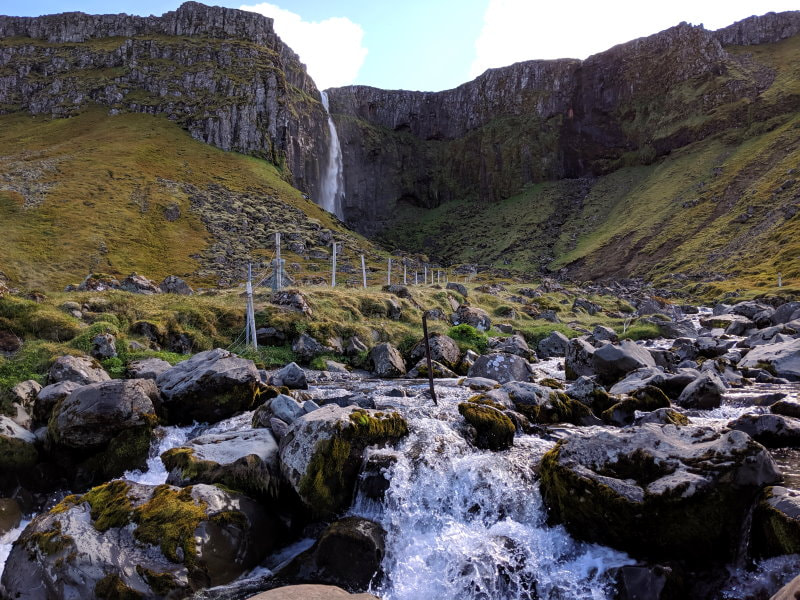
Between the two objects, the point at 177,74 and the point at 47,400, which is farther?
the point at 177,74

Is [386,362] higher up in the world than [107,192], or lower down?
lower down

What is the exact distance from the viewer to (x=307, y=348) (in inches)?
946

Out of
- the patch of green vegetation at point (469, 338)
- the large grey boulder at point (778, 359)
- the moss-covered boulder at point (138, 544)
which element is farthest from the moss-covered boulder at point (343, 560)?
the large grey boulder at point (778, 359)

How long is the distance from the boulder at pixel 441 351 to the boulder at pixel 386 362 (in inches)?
41.7

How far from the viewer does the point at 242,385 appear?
49.2 feet

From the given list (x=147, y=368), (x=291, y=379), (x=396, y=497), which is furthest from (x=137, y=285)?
(x=396, y=497)

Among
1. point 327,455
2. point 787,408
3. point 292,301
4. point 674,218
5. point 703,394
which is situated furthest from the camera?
point 674,218

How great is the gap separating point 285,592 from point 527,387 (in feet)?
33.1

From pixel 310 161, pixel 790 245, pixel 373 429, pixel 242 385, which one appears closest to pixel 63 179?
pixel 310 161

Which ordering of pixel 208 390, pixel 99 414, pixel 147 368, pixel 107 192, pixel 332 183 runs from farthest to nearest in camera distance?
pixel 332 183, pixel 107 192, pixel 147 368, pixel 208 390, pixel 99 414

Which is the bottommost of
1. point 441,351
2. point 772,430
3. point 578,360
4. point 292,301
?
point 441,351

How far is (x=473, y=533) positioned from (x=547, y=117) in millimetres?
152974

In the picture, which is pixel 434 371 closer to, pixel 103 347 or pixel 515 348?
pixel 515 348

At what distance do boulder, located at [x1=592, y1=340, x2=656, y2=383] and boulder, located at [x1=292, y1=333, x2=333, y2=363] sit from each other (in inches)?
494
